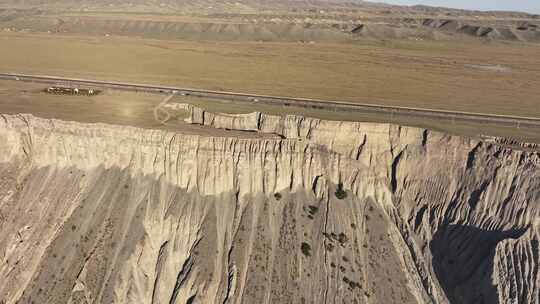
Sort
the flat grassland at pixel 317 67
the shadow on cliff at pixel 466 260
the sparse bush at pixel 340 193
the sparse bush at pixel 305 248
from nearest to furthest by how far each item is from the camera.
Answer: the shadow on cliff at pixel 466 260
the sparse bush at pixel 305 248
the sparse bush at pixel 340 193
the flat grassland at pixel 317 67

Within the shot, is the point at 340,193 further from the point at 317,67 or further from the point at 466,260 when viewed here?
the point at 317,67

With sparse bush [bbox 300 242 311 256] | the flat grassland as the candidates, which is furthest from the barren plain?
the flat grassland

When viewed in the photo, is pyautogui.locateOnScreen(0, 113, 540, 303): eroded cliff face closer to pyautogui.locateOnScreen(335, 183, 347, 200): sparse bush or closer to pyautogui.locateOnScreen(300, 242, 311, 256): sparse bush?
pyautogui.locateOnScreen(300, 242, 311, 256): sparse bush

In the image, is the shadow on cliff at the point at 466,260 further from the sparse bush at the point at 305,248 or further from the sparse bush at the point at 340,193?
the sparse bush at the point at 305,248

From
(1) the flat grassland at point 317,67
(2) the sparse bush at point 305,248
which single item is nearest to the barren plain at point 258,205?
(2) the sparse bush at point 305,248

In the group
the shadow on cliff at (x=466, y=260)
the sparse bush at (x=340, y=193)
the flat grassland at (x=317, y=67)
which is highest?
the flat grassland at (x=317, y=67)

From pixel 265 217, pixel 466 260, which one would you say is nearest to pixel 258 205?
pixel 265 217
